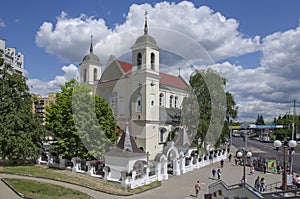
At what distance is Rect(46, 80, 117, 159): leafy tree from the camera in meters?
25.9

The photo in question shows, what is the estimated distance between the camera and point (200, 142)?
113 feet

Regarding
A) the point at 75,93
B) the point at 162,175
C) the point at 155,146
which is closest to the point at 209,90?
the point at 155,146

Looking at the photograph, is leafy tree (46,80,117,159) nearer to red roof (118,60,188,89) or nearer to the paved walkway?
the paved walkway

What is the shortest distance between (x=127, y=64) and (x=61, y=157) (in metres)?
20.7

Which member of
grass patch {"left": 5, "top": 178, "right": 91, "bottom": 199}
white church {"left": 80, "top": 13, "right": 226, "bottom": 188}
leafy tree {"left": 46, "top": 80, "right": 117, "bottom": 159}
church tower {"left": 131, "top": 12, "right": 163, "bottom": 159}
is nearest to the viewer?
grass patch {"left": 5, "top": 178, "right": 91, "bottom": 199}

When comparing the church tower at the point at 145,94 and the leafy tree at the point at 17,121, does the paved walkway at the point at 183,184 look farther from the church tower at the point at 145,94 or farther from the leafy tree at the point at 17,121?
the church tower at the point at 145,94

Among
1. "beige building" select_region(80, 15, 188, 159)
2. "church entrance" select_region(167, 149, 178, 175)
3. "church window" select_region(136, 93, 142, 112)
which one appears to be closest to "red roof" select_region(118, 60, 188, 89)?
"beige building" select_region(80, 15, 188, 159)

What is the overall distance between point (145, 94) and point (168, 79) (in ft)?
61.1

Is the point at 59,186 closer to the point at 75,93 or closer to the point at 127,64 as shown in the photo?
the point at 75,93

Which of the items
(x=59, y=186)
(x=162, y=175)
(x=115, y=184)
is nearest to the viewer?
(x=59, y=186)

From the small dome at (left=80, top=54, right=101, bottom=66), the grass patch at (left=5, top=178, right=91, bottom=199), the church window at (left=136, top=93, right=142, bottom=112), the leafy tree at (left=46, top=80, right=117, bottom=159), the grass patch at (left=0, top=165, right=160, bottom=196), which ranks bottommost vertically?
the grass patch at (left=0, top=165, right=160, bottom=196)

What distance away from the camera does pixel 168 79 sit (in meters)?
53.6

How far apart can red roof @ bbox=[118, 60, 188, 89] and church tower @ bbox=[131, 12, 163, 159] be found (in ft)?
13.3

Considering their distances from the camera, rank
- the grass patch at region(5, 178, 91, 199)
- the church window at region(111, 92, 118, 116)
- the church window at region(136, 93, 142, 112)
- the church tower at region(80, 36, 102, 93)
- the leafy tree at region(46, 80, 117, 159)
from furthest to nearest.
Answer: the church tower at region(80, 36, 102, 93) < the church window at region(111, 92, 118, 116) < the church window at region(136, 93, 142, 112) < the leafy tree at region(46, 80, 117, 159) < the grass patch at region(5, 178, 91, 199)
